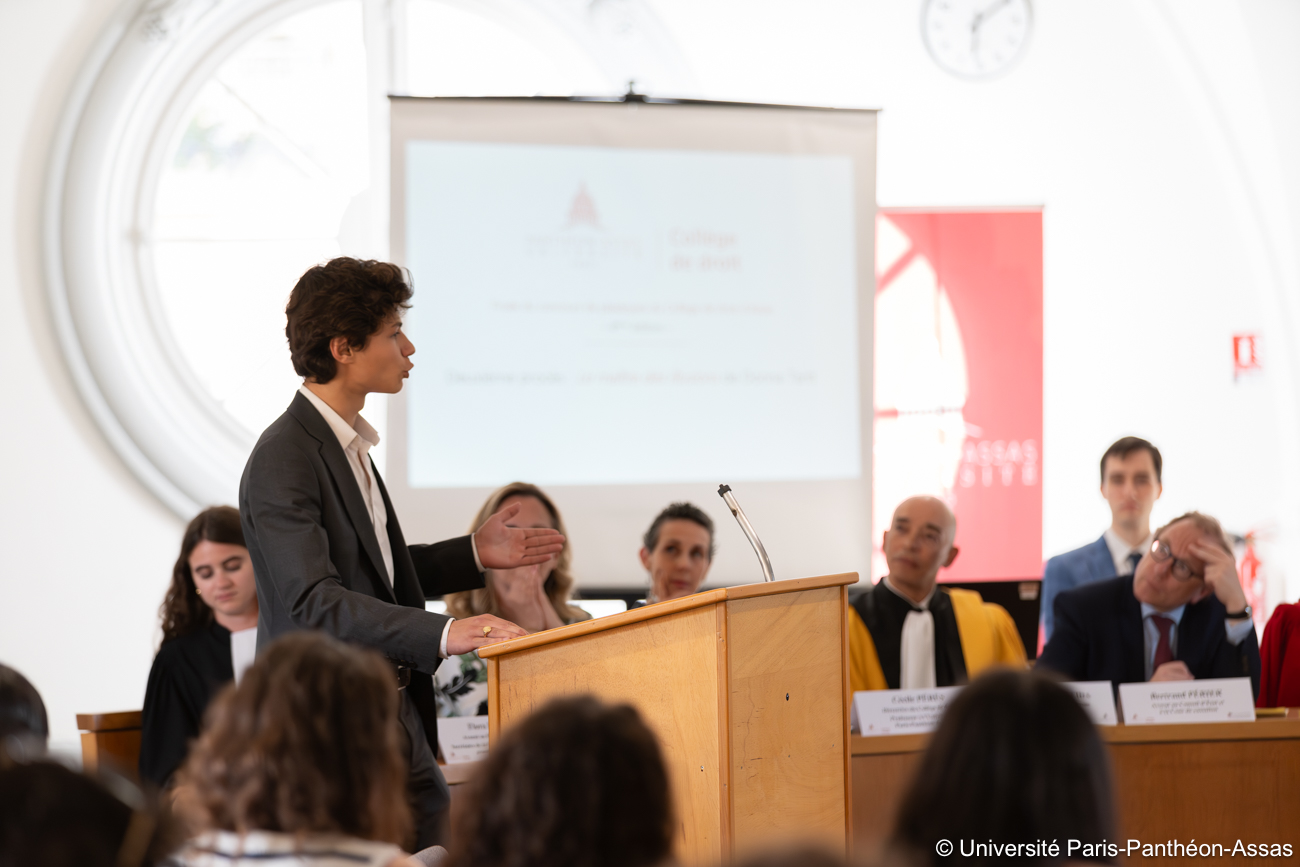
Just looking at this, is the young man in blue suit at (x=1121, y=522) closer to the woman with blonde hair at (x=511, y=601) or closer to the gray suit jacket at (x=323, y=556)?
the woman with blonde hair at (x=511, y=601)

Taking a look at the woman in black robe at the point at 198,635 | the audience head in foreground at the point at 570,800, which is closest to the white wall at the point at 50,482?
the woman in black robe at the point at 198,635

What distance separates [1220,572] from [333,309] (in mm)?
2599

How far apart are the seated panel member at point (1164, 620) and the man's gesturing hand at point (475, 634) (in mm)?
2075

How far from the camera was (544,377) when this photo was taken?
4.29m

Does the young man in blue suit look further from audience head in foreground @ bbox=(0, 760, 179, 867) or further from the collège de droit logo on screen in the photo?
audience head in foreground @ bbox=(0, 760, 179, 867)

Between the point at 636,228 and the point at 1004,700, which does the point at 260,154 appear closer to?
the point at 636,228

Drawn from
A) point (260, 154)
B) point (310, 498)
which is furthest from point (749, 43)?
point (310, 498)

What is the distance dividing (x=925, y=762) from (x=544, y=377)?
325 centimetres

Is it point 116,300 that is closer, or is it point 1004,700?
point 1004,700

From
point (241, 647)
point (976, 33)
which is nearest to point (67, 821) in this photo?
point (241, 647)

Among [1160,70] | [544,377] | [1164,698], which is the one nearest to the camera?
[1164,698]

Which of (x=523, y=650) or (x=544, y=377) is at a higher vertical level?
(x=544, y=377)

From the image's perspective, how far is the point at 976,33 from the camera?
5117 mm

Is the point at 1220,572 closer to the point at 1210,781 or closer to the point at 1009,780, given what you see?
the point at 1210,781
